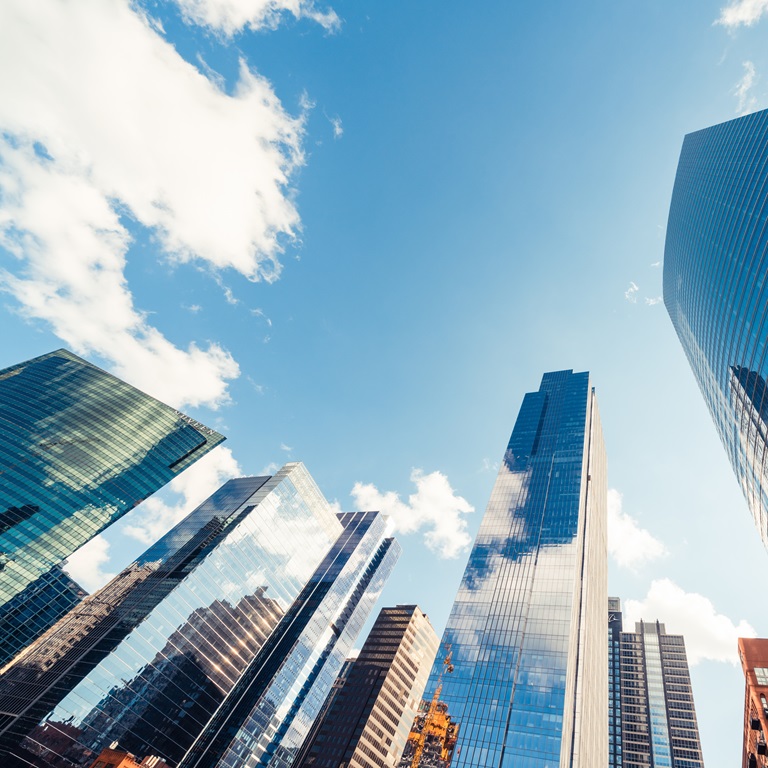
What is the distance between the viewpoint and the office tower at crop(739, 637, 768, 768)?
49209 mm

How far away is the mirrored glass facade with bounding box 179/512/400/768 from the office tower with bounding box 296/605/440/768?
627 cm

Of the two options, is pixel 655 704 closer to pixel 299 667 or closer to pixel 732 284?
pixel 299 667

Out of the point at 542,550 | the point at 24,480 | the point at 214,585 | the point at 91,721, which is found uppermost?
the point at 542,550

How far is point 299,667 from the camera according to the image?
443ft

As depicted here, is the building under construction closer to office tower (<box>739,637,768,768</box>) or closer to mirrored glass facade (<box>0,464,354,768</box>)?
office tower (<box>739,637,768,768</box>)

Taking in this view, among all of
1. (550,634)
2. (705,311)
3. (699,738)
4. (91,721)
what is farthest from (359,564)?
(705,311)

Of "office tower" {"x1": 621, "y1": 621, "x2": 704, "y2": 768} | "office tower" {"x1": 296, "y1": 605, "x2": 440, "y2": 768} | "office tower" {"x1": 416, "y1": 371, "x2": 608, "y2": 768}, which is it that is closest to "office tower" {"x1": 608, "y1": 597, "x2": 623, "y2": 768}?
"office tower" {"x1": 621, "y1": 621, "x2": 704, "y2": 768}

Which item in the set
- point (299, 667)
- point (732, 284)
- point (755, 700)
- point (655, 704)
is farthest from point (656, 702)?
point (732, 284)

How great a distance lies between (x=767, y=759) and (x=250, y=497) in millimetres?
118538

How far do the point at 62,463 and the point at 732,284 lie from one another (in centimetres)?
13862

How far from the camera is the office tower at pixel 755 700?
49.2 meters

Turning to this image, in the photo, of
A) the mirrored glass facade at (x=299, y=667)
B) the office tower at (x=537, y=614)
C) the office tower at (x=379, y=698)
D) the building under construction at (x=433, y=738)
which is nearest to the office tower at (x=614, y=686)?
the office tower at (x=537, y=614)

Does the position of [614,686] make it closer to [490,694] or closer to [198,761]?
[490,694]

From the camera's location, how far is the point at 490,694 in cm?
9038
